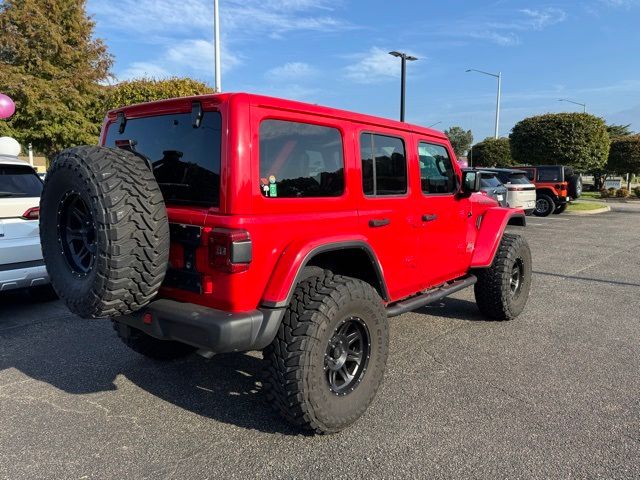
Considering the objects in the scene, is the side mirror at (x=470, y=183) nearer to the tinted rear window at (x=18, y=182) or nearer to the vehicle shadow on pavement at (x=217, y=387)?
the vehicle shadow on pavement at (x=217, y=387)

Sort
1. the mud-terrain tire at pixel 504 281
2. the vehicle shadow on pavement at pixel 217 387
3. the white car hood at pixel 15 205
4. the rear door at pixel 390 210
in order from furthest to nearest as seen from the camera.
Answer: the mud-terrain tire at pixel 504 281 → the white car hood at pixel 15 205 → the rear door at pixel 390 210 → the vehicle shadow on pavement at pixel 217 387

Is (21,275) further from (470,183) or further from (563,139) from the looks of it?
(563,139)

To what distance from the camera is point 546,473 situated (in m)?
2.56

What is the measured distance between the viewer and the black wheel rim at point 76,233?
279cm

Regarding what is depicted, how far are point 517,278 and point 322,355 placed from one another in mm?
3355

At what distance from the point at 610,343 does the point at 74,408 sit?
4558 mm

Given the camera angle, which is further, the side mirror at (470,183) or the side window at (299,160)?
the side mirror at (470,183)

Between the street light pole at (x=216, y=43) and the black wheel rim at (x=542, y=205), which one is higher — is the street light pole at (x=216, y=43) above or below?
above

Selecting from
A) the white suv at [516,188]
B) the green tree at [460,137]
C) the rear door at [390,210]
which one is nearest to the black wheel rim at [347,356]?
the rear door at [390,210]

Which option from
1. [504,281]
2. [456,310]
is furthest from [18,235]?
[504,281]

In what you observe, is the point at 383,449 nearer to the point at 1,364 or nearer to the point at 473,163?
the point at 1,364

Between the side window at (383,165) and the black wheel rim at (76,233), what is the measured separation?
5.79 feet

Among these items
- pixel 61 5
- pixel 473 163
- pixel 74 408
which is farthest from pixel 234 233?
pixel 473 163

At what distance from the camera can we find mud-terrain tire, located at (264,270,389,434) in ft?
8.95
